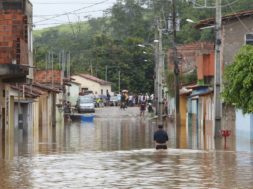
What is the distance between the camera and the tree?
93.8 ft

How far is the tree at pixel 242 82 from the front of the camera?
28.6 meters

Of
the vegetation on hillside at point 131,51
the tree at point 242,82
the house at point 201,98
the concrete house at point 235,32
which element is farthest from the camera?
the vegetation on hillside at point 131,51

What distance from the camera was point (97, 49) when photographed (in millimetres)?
127500

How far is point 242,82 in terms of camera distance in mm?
28828

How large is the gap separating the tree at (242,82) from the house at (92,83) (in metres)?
97.0

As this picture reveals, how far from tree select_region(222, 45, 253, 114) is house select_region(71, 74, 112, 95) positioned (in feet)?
318

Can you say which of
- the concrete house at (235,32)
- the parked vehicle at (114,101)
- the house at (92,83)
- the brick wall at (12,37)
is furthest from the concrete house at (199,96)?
the house at (92,83)

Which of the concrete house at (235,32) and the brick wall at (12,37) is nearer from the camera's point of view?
the brick wall at (12,37)

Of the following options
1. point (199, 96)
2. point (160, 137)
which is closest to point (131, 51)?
point (199, 96)

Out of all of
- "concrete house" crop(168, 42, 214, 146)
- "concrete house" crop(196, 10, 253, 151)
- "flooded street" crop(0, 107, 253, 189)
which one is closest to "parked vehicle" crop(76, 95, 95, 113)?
"concrete house" crop(168, 42, 214, 146)

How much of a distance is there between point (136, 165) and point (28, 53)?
71.4 feet

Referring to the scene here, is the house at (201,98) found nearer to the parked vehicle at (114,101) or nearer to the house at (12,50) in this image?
the house at (12,50)

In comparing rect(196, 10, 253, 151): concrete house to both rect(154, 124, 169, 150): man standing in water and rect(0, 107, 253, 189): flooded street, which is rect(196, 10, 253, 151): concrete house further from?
rect(154, 124, 169, 150): man standing in water

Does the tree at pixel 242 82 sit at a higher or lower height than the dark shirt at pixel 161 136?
higher
